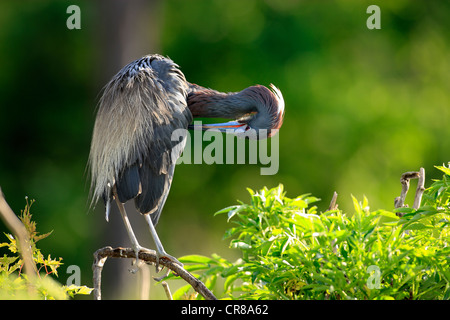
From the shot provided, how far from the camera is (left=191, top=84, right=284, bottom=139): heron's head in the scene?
230 cm

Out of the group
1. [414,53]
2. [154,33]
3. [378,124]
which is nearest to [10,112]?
[154,33]

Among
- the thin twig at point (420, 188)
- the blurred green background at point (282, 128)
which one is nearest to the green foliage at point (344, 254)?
the thin twig at point (420, 188)

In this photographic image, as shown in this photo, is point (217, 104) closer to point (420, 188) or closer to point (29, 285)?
point (420, 188)

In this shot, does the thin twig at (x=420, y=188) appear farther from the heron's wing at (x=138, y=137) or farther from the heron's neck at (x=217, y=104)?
the heron's neck at (x=217, y=104)

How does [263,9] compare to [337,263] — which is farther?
[263,9]

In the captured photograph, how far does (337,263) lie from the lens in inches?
45.8

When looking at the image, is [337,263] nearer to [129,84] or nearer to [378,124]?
[129,84]

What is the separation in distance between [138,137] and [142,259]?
0.50 meters

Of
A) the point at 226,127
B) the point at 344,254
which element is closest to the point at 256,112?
the point at 226,127

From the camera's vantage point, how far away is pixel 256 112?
236cm

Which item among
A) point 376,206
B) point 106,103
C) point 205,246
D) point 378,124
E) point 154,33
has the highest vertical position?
point 154,33

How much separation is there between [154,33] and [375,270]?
11.8 ft
